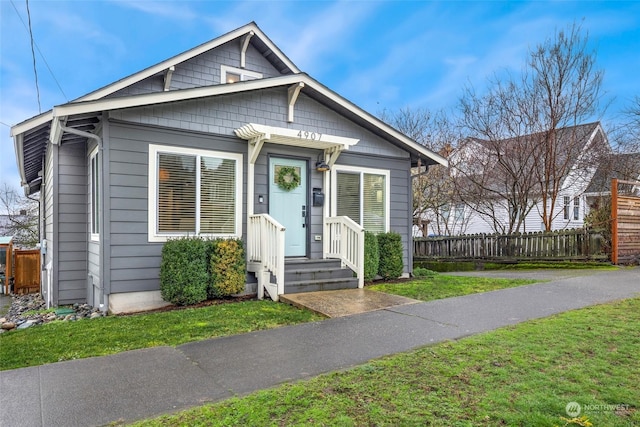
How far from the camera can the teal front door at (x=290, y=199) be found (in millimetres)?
7764

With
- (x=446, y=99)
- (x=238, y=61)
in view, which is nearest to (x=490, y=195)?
(x=446, y=99)

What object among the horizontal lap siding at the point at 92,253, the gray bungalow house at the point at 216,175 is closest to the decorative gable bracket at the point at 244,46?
the gray bungalow house at the point at 216,175

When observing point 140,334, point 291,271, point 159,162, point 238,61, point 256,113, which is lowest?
point 140,334

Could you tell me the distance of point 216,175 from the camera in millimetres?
7098

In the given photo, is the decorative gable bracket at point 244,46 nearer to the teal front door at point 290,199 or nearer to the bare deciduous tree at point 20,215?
the teal front door at point 290,199

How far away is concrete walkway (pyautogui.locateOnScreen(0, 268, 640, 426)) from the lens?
2793 mm

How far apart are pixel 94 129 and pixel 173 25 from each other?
7758 mm

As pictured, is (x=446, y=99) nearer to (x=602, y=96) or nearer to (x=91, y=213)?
(x=602, y=96)

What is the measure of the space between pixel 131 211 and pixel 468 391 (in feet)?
18.0

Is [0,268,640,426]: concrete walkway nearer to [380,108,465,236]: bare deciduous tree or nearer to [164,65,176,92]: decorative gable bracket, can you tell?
[164,65,176,92]: decorative gable bracket

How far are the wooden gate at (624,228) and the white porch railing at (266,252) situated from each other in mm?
8733

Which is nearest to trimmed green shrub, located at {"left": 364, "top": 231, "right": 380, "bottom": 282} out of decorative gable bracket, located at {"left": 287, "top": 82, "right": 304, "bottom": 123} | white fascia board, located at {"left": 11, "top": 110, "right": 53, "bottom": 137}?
decorative gable bracket, located at {"left": 287, "top": 82, "right": 304, "bottom": 123}

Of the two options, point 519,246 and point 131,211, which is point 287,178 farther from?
point 519,246

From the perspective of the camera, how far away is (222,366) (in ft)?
11.7
